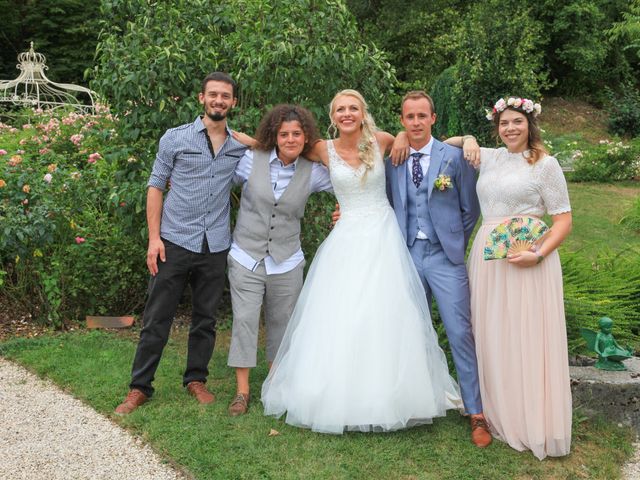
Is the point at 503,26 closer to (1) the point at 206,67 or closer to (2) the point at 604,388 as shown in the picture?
(1) the point at 206,67

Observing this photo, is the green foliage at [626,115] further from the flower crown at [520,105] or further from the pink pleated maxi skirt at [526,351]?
the pink pleated maxi skirt at [526,351]

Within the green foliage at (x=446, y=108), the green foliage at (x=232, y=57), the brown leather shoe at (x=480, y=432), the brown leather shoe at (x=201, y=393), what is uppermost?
the green foliage at (x=446, y=108)

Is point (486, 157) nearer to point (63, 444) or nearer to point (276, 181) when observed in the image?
point (276, 181)

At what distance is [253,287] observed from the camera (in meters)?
4.29

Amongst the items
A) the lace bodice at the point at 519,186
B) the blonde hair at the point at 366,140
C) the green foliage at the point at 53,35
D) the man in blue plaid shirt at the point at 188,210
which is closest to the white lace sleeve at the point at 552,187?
the lace bodice at the point at 519,186

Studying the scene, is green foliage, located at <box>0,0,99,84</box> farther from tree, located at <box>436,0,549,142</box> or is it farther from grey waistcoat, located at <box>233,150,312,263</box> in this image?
grey waistcoat, located at <box>233,150,312,263</box>

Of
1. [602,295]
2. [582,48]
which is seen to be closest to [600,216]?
[602,295]

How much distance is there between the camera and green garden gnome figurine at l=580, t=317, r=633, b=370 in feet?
14.4

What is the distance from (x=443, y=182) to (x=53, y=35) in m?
19.5

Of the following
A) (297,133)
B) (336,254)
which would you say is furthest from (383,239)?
(297,133)

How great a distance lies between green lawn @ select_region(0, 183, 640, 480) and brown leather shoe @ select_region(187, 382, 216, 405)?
6 centimetres

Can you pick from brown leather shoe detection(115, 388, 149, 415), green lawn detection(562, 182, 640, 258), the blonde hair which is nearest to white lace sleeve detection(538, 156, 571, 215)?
the blonde hair

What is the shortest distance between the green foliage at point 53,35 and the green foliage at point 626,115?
15.2 m

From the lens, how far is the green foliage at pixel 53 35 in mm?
19922
